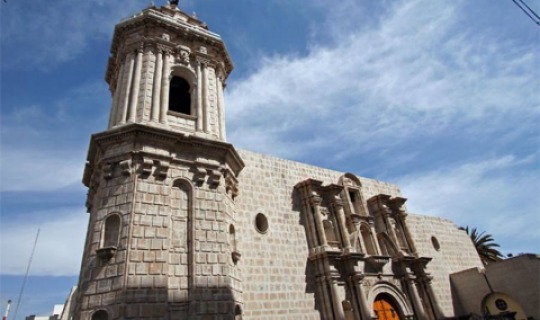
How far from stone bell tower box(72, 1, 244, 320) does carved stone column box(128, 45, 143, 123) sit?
0.03 metres

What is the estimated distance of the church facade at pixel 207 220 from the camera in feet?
27.0

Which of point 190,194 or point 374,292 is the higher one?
point 190,194

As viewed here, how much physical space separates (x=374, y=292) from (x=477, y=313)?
7578mm

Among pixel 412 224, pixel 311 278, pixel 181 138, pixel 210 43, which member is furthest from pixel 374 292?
pixel 210 43

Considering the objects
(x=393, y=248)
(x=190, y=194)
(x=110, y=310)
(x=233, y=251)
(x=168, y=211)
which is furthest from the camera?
(x=393, y=248)

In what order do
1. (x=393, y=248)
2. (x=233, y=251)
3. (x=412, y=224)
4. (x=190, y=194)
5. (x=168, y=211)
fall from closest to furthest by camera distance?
(x=168, y=211) → (x=190, y=194) → (x=233, y=251) → (x=393, y=248) → (x=412, y=224)

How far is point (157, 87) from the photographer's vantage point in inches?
435

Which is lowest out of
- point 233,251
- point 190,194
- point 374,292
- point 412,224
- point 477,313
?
point 477,313

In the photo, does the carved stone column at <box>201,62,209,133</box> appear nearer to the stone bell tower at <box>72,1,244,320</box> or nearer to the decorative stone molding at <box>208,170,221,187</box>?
the stone bell tower at <box>72,1,244,320</box>

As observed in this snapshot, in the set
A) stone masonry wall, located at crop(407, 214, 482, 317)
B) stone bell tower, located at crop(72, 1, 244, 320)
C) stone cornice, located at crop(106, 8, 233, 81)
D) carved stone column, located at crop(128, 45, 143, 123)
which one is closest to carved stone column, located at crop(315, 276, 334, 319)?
stone bell tower, located at crop(72, 1, 244, 320)

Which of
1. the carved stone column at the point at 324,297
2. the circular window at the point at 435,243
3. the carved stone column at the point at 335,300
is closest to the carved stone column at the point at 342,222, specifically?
the carved stone column at the point at 335,300

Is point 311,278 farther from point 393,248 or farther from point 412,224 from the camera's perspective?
point 412,224

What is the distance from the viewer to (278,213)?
1352cm

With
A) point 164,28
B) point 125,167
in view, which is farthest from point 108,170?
point 164,28
